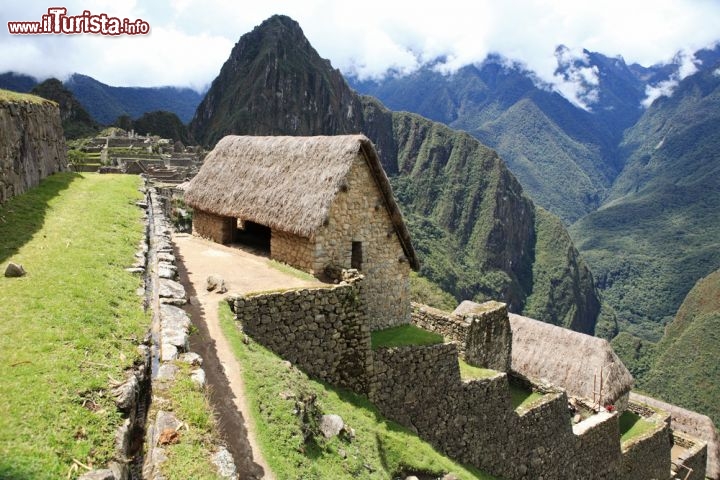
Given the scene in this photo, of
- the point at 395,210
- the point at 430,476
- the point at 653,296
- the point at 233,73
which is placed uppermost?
the point at 233,73

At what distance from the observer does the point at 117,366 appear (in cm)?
511

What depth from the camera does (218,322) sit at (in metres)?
7.89

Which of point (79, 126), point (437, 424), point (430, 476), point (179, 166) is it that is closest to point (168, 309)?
point (430, 476)

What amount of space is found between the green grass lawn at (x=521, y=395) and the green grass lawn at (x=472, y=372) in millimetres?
2344

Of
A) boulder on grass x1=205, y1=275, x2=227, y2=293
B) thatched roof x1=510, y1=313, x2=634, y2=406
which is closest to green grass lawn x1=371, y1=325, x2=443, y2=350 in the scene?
boulder on grass x1=205, y1=275, x2=227, y2=293

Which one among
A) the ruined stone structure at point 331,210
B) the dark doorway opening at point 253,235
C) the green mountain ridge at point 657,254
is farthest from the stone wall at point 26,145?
the green mountain ridge at point 657,254

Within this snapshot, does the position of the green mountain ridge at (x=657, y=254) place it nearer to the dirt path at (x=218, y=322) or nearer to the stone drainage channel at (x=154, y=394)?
the dirt path at (x=218, y=322)

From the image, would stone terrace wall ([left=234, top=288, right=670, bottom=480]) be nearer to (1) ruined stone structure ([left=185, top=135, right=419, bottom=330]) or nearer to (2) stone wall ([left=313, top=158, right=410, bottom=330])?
(1) ruined stone structure ([left=185, top=135, right=419, bottom=330])

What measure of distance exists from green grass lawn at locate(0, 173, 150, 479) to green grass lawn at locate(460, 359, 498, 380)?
7.75 m

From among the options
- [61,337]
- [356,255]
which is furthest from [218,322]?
[356,255]

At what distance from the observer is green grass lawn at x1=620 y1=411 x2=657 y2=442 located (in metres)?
17.6

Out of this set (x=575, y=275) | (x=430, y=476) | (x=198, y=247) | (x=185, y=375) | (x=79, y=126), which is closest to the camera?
(x=185, y=375)

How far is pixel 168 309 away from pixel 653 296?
17090 cm

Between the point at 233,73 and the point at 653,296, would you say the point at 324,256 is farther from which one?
the point at 233,73
